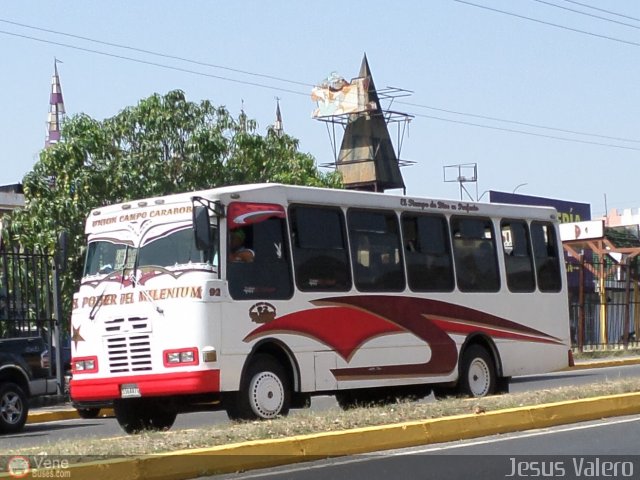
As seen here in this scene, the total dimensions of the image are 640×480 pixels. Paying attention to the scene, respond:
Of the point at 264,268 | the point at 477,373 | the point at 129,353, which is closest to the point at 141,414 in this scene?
the point at 129,353

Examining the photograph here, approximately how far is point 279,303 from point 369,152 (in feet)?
147

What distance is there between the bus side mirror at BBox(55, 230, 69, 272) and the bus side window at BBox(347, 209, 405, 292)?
607cm

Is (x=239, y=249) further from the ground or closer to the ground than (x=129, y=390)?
further from the ground

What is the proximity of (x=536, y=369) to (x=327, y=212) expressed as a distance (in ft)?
17.2

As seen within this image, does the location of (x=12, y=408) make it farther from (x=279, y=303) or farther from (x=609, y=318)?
(x=609, y=318)

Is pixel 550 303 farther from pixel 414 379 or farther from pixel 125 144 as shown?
pixel 125 144

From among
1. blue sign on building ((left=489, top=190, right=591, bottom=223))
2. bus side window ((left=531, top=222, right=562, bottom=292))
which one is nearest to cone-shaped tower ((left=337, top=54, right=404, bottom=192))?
blue sign on building ((left=489, top=190, right=591, bottom=223))

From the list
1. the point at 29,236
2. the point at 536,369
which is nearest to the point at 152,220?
the point at 536,369

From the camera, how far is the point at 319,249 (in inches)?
604

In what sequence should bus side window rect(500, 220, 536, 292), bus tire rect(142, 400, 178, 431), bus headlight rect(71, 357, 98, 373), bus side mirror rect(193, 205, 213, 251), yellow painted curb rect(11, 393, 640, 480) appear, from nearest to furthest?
yellow painted curb rect(11, 393, 640, 480), bus side mirror rect(193, 205, 213, 251), bus headlight rect(71, 357, 98, 373), bus tire rect(142, 400, 178, 431), bus side window rect(500, 220, 536, 292)

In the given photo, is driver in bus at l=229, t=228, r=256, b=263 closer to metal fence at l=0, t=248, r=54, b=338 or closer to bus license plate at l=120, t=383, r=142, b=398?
bus license plate at l=120, t=383, r=142, b=398

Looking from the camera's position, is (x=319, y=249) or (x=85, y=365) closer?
(x=85, y=365)

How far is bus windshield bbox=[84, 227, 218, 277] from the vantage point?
13969mm

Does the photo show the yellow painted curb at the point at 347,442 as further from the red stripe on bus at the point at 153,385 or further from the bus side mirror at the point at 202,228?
the bus side mirror at the point at 202,228
